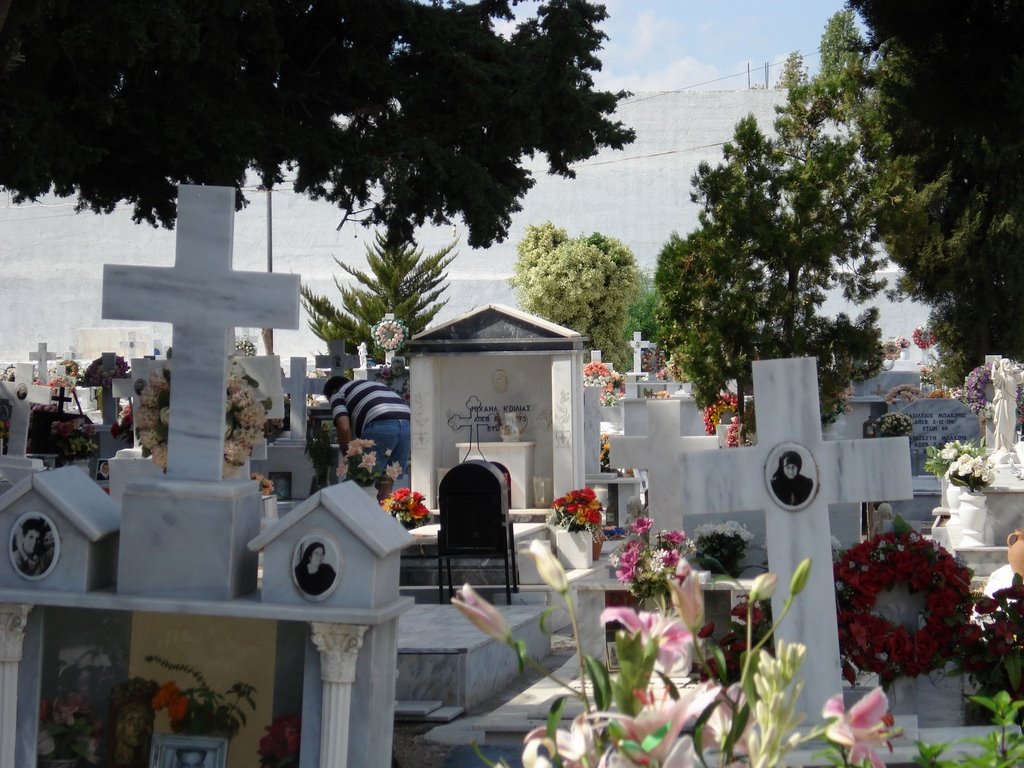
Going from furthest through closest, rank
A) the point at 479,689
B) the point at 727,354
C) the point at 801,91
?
the point at 801,91
the point at 727,354
the point at 479,689

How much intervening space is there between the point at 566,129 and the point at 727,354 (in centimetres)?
469

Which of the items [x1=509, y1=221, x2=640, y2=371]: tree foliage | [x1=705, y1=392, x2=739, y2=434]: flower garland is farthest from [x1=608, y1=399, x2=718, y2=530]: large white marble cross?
[x1=509, y1=221, x2=640, y2=371]: tree foliage

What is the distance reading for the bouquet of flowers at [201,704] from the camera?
17.3ft

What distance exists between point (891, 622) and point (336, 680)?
8.32 ft

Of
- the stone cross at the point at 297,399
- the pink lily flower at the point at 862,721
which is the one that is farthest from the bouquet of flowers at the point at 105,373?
the pink lily flower at the point at 862,721

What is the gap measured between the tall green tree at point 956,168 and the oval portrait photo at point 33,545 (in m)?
5.00

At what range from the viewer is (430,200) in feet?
35.9

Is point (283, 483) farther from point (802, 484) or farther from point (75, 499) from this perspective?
point (802, 484)

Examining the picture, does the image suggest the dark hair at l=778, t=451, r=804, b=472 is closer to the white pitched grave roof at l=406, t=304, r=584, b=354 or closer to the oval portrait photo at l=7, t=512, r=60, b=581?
the oval portrait photo at l=7, t=512, r=60, b=581

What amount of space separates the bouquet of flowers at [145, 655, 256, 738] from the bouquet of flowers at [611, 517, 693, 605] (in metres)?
2.58

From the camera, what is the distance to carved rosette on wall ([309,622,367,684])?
493 cm

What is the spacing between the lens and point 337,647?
16.3 feet

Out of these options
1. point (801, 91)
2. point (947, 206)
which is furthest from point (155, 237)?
point (801, 91)

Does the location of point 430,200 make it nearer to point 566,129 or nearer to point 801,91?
point 566,129
